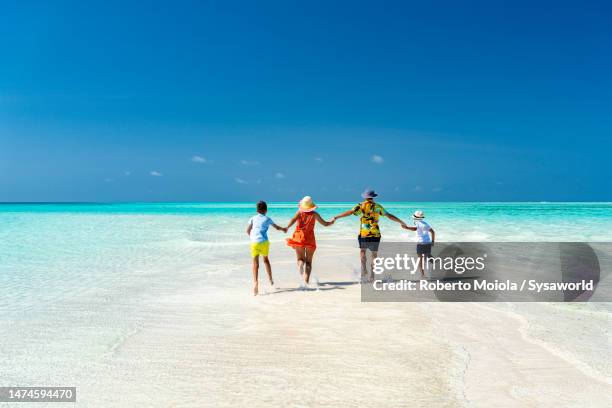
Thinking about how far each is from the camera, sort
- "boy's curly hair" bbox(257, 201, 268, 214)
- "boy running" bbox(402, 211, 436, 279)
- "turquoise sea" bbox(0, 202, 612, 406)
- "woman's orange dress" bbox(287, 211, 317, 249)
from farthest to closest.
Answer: "boy running" bbox(402, 211, 436, 279) → "woman's orange dress" bbox(287, 211, 317, 249) → "boy's curly hair" bbox(257, 201, 268, 214) → "turquoise sea" bbox(0, 202, 612, 406)

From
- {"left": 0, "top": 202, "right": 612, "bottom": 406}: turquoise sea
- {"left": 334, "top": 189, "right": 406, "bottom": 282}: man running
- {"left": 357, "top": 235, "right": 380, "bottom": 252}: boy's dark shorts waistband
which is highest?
{"left": 334, "top": 189, "right": 406, "bottom": 282}: man running

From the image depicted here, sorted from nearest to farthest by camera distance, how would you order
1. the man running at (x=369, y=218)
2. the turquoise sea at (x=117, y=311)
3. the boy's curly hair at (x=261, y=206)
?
the turquoise sea at (x=117, y=311)
the boy's curly hair at (x=261, y=206)
the man running at (x=369, y=218)

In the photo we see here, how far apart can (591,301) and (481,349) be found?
13.5 feet

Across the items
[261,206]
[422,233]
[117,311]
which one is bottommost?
[117,311]

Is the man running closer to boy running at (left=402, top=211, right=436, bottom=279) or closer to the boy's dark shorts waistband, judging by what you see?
the boy's dark shorts waistband

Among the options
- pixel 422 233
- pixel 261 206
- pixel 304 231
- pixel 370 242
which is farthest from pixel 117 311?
pixel 422 233

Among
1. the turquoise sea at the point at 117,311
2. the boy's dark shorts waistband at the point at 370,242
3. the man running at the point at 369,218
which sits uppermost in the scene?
the man running at the point at 369,218

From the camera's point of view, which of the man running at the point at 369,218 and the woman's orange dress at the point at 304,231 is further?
the man running at the point at 369,218

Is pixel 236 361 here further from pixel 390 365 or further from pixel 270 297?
pixel 270 297

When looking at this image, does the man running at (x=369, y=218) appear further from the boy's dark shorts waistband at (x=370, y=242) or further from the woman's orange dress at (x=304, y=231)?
the woman's orange dress at (x=304, y=231)

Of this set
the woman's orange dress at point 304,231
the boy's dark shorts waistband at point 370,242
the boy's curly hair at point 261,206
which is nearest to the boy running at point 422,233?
the boy's dark shorts waistband at point 370,242

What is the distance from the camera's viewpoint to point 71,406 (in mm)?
4125

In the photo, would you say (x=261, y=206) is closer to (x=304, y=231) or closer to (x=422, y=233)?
(x=304, y=231)

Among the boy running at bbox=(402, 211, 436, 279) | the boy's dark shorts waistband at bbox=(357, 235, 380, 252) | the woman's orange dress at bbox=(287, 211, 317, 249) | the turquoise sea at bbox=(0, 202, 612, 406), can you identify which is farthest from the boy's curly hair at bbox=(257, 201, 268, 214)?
the boy running at bbox=(402, 211, 436, 279)
